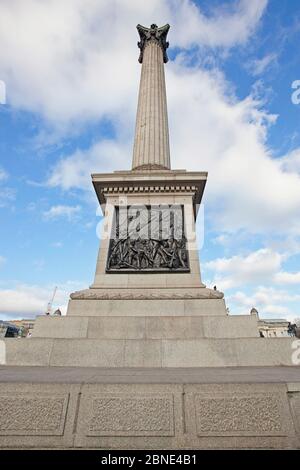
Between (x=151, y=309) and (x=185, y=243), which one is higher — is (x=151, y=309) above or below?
below

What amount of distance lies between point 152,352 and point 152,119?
518 inches

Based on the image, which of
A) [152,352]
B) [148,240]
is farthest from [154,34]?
[152,352]

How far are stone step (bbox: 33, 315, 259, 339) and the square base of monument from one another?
15.2 ft

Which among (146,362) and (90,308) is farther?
(90,308)

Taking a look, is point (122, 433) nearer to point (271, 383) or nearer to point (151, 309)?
point (271, 383)

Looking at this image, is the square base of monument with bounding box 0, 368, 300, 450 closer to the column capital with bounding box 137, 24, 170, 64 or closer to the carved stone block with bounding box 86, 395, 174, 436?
the carved stone block with bounding box 86, 395, 174, 436

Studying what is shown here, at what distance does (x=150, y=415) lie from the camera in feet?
10.1

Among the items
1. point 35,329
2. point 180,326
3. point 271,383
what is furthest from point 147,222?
point 271,383

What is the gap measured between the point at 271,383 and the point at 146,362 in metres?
4.23

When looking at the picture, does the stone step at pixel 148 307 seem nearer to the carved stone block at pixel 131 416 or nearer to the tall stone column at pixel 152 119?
the carved stone block at pixel 131 416

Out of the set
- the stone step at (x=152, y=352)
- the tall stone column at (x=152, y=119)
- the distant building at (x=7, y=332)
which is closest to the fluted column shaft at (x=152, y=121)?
the tall stone column at (x=152, y=119)

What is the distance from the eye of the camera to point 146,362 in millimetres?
6918

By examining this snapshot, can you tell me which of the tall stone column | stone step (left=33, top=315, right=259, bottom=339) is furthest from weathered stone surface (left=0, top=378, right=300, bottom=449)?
the tall stone column

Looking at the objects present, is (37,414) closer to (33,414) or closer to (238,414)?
(33,414)
